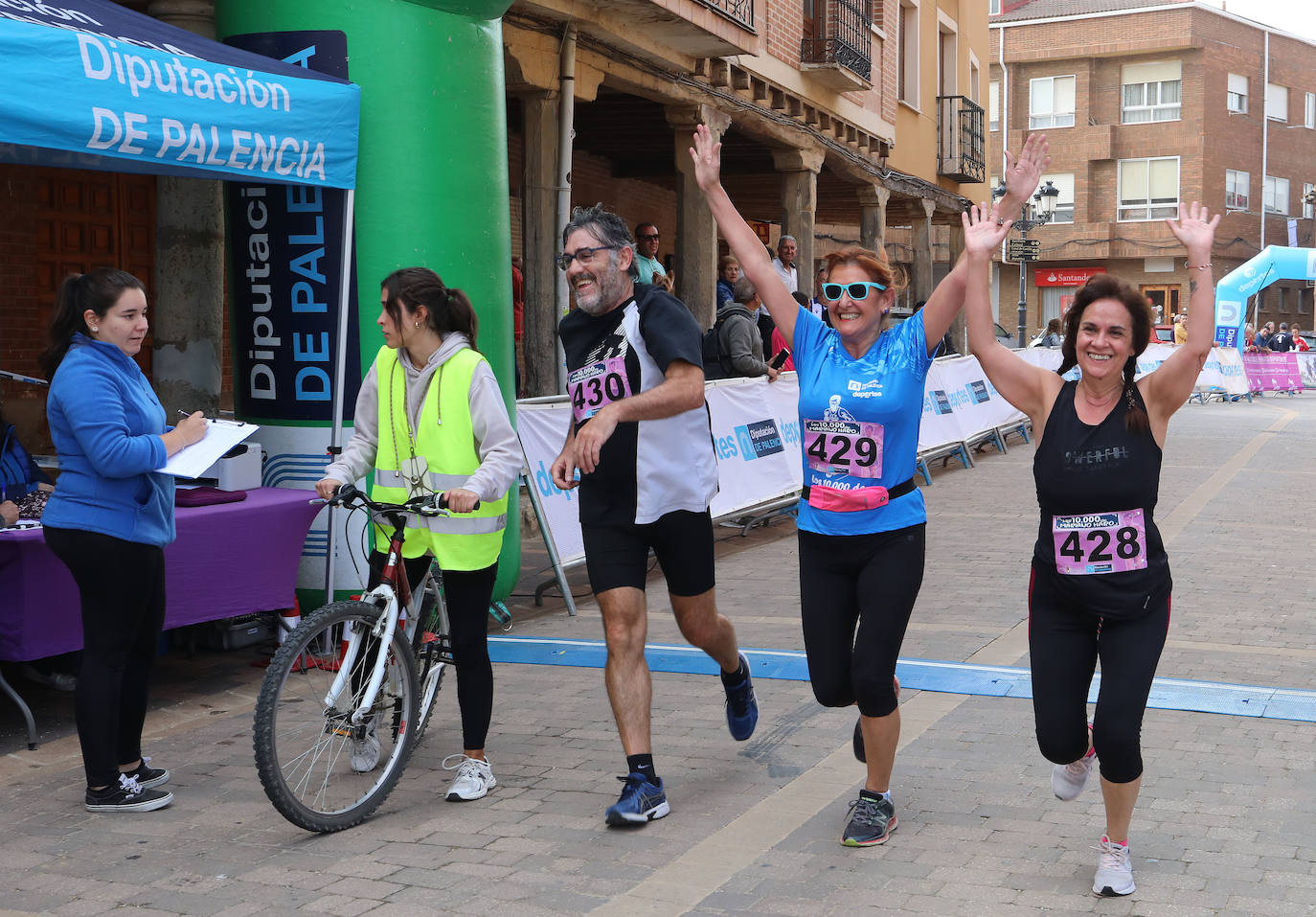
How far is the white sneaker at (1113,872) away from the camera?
395 cm

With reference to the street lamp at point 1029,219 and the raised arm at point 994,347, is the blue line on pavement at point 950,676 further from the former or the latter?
the street lamp at point 1029,219

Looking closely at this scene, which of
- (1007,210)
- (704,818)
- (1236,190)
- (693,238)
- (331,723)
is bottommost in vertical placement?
(704,818)

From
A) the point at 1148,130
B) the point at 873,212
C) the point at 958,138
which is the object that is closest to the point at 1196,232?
the point at 873,212

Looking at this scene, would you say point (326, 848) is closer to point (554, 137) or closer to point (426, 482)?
point (426, 482)

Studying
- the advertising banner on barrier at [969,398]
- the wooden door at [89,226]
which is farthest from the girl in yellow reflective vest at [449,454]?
the advertising banner on barrier at [969,398]

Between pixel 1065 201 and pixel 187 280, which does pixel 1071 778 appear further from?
pixel 1065 201

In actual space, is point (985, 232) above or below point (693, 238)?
below

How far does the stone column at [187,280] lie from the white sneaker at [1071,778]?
5750mm

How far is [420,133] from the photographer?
725 centimetres

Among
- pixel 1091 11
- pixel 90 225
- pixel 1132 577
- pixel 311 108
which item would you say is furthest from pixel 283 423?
pixel 1091 11

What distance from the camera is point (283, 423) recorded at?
7262 millimetres

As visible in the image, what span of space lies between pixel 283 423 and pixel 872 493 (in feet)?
12.7

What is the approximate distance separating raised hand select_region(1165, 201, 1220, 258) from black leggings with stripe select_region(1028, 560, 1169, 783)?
97 cm

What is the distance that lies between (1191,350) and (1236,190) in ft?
171
